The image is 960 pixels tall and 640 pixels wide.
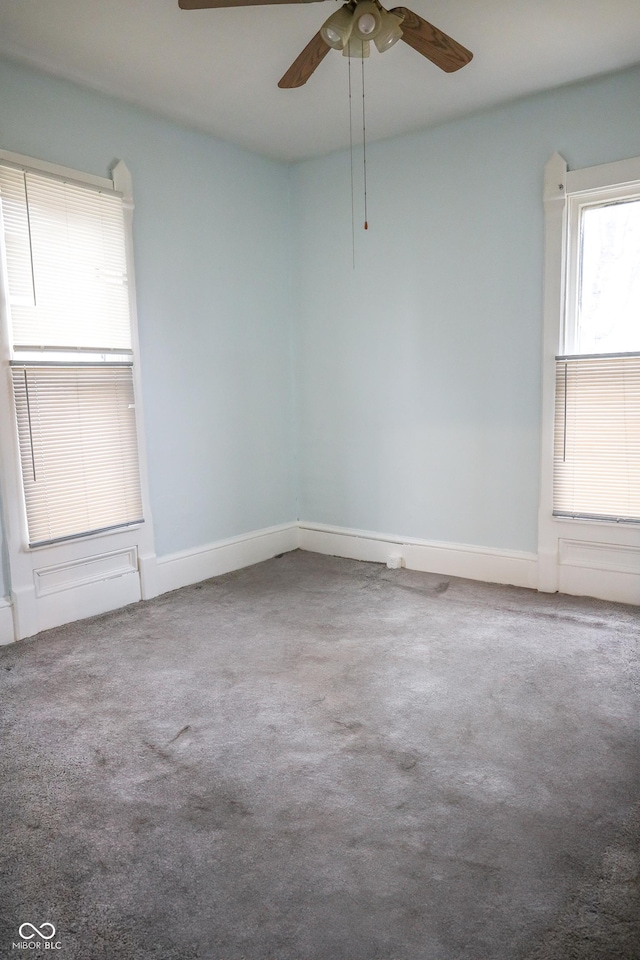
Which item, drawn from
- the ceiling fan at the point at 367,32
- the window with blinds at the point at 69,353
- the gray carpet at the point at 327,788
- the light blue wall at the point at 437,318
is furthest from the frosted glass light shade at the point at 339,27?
the gray carpet at the point at 327,788

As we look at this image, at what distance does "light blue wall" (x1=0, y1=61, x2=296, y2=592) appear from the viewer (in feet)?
11.1

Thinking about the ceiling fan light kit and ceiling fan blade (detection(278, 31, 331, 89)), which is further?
ceiling fan blade (detection(278, 31, 331, 89))

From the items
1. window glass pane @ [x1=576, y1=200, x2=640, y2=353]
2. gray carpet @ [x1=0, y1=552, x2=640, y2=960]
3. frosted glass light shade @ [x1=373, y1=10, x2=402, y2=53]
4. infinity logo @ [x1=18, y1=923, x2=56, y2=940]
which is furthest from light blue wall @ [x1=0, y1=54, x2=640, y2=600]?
infinity logo @ [x1=18, y1=923, x2=56, y2=940]

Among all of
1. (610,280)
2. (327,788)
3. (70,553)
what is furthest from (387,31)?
(70,553)

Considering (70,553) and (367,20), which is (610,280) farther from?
(70,553)

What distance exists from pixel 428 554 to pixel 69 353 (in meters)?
2.51

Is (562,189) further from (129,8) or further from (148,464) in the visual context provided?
(148,464)

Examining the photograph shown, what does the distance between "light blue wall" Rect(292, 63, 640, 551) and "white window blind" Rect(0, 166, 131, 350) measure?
1.57 m

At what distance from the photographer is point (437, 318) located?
409 centimetres

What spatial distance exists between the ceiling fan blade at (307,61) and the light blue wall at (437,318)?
156 cm

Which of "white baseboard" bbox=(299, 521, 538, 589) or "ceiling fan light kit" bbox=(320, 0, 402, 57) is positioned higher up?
"ceiling fan light kit" bbox=(320, 0, 402, 57)

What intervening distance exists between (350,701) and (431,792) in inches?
24.7

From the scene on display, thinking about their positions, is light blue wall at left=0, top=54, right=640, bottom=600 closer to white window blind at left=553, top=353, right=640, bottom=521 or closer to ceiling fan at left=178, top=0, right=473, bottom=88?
white window blind at left=553, top=353, right=640, bottom=521

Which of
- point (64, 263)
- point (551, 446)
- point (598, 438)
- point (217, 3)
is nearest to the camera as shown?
point (217, 3)
